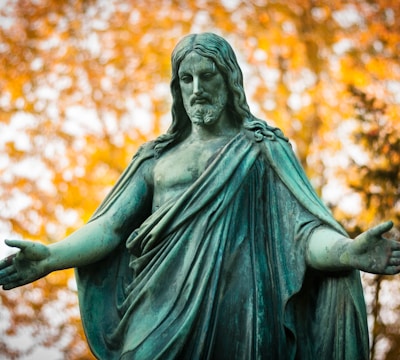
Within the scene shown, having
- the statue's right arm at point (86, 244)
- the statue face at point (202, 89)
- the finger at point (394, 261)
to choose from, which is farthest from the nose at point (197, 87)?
the finger at point (394, 261)

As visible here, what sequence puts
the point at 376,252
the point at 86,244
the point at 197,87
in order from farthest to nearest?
the point at 197,87 → the point at 86,244 → the point at 376,252

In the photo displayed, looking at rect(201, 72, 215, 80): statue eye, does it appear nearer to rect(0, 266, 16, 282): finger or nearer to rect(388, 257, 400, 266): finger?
rect(0, 266, 16, 282): finger

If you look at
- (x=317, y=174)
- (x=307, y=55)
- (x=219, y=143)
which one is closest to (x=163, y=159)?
(x=219, y=143)

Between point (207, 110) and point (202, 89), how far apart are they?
0.46ft

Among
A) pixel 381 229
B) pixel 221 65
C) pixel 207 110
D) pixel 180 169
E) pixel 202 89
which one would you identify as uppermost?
pixel 221 65

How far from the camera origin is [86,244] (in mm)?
6918

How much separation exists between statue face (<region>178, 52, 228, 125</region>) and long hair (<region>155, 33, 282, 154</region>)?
4 cm

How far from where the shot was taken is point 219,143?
7094mm

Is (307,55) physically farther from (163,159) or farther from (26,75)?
(163,159)

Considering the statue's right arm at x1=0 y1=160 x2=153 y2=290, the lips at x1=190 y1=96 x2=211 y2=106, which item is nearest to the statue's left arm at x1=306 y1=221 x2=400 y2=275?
the lips at x1=190 y1=96 x2=211 y2=106

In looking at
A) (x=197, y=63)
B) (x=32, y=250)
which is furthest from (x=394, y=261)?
(x=32, y=250)

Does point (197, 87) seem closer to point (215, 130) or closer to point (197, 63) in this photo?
point (197, 63)

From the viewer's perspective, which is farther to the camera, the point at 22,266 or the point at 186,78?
the point at 186,78

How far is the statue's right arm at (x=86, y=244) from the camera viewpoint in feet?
21.9
